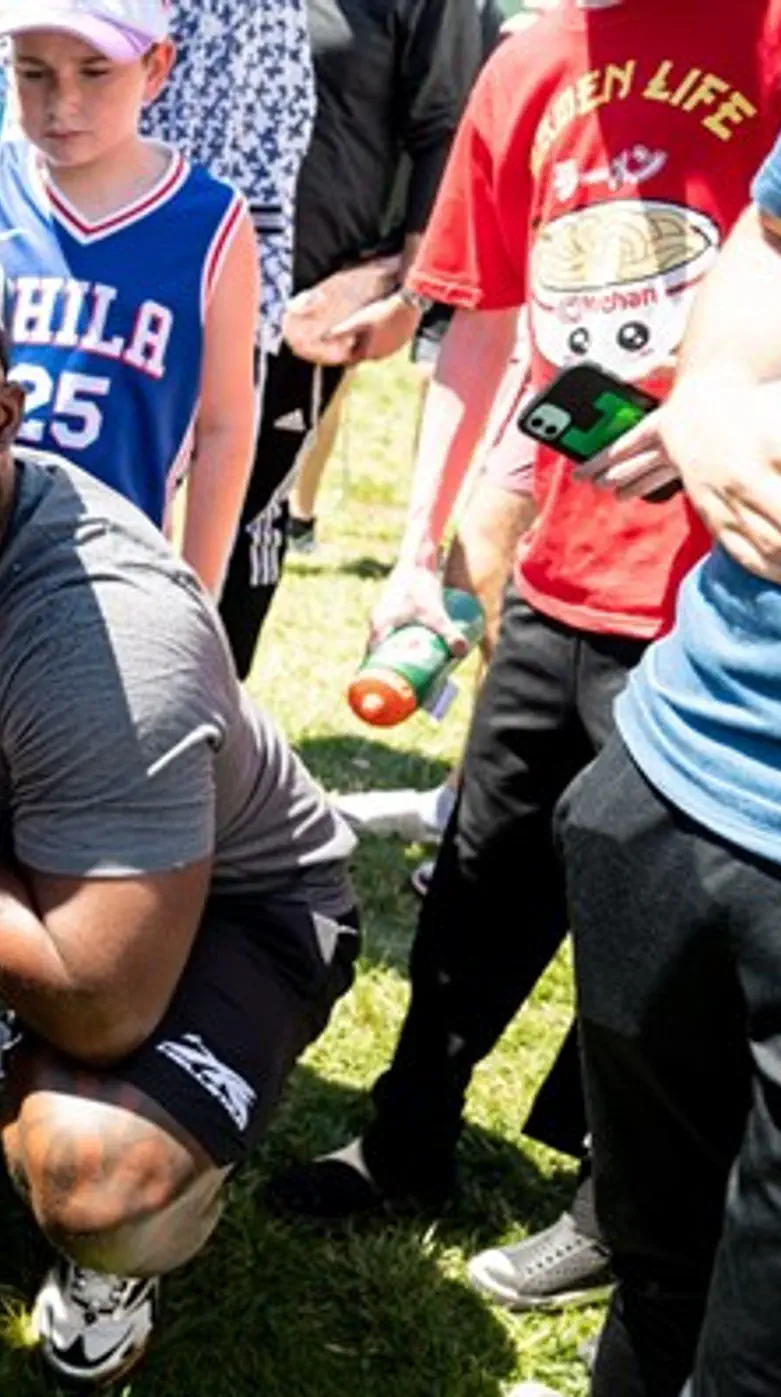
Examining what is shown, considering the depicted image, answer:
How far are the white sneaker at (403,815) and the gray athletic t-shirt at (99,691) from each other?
2016 millimetres

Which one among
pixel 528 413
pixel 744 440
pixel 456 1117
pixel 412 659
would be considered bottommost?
pixel 456 1117

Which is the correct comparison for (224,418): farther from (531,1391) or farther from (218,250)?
(531,1391)

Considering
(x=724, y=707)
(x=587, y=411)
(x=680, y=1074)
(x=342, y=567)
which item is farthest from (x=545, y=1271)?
(x=342, y=567)

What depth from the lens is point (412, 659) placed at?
2721 millimetres

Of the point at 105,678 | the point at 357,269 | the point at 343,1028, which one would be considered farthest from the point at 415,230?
the point at 105,678

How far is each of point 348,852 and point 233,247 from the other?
32.9 inches

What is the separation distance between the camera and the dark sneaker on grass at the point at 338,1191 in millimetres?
2904

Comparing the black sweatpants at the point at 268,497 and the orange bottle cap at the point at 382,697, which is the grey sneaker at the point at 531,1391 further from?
the black sweatpants at the point at 268,497

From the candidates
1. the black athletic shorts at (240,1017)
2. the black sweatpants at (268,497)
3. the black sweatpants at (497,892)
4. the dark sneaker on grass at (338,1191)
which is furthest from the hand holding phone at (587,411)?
the black sweatpants at (268,497)

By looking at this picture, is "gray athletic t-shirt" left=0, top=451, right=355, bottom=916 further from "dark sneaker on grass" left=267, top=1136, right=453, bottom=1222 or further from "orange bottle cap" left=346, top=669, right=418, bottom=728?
"dark sneaker on grass" left=267, top=1136, right=453, bottom=1222

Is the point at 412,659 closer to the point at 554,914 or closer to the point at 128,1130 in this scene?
the point at 554,914

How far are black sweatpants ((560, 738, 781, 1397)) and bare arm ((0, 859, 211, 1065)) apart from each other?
0.52 meters

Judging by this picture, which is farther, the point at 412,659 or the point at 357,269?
the point at 357,269

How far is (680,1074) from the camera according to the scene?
183 centimetres
